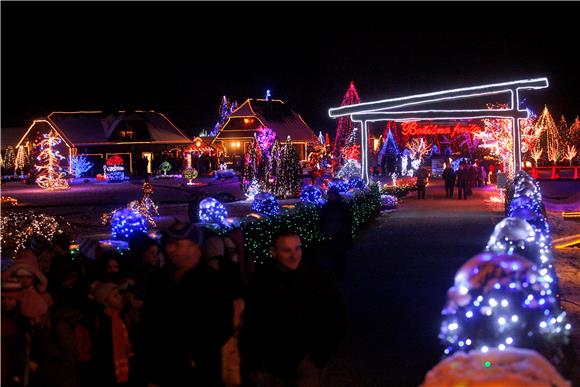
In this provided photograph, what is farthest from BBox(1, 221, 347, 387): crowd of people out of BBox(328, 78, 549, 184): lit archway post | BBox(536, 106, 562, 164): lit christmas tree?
BBox(536, 106, 562, 164): lit christmas tree

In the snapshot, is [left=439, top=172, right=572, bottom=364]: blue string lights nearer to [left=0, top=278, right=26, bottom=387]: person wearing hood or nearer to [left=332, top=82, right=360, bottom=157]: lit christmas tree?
[left=0, top=278, right=26, bottom=387]: person wearing hood

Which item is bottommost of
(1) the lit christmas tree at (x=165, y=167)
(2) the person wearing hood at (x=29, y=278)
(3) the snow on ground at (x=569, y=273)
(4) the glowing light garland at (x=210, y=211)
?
(3) the snow on ground at (x=569, y=273)

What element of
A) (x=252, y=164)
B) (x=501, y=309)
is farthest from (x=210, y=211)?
(x=252, y=164)

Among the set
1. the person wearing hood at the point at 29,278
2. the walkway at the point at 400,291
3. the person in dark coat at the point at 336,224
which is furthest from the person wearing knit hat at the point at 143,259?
the person in dark coat at the point at 336,224

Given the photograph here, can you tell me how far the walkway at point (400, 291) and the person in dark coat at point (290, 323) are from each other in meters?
1.77

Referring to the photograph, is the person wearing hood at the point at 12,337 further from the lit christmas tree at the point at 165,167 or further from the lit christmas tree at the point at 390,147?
the lit christmas tree at the point at 165,167

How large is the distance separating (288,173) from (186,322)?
2535cm

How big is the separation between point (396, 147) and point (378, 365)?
45036 mm

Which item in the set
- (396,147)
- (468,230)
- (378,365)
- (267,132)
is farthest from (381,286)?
(396,147)

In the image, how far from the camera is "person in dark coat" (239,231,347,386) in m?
5.04

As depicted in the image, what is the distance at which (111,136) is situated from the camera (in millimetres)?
68438

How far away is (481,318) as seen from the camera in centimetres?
473

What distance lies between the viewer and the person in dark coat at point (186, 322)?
5113mm

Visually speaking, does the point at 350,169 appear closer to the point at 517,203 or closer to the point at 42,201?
the point at 42,201
